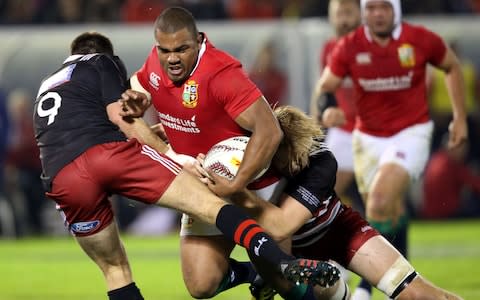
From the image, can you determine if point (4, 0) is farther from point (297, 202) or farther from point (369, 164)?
point (297, 202)

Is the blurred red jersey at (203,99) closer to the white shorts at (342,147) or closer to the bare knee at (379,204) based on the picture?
the bare knee at (379,204)

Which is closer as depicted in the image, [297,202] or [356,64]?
[297,202]

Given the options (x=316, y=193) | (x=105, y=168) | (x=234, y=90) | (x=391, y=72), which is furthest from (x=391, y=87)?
(x=105, y=168)

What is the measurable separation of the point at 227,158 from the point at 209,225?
57cm

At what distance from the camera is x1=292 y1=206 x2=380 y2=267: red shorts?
724 centimetres

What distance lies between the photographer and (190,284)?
7.46m

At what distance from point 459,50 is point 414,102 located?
7018mm

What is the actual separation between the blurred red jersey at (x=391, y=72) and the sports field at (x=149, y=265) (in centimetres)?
146

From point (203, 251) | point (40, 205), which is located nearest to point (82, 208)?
point (203, 251)

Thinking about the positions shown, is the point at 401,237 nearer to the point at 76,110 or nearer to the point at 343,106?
the point at 343,106

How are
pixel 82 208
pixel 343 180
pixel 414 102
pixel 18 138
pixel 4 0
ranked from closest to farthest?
pixel 82 208
pixel 414 102
pixel 343 180
pixel 18 138
pixel 4 0

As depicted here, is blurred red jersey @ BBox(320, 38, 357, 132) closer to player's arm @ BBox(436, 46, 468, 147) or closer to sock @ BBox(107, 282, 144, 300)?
player's arm @ BBox(436, 46, 468, 147)

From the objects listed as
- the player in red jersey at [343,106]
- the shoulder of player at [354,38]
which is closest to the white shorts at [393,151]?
the shoulder of player at [354,38]

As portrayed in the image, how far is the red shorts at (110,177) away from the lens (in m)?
7.06
